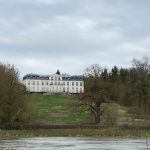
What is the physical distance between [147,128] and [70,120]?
38.9 metres

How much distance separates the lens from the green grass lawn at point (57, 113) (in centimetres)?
A: 11709

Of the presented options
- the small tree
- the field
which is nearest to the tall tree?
the field

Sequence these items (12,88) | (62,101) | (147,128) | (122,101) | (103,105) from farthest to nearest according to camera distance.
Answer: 1. (62,101)
2. (122,101)
3. (103,105)
4. (12,88)
5. (147,128)

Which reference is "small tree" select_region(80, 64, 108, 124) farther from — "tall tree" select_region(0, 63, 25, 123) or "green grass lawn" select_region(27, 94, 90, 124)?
"tall tree" select_region(0, 63, 25, 123)

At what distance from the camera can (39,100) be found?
16312 centimetres

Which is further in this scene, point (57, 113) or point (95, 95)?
point (57, 113)

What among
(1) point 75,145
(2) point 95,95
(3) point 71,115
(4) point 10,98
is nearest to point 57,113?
(3) point 71,115

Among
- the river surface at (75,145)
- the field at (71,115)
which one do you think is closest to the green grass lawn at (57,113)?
the field at (71,115)

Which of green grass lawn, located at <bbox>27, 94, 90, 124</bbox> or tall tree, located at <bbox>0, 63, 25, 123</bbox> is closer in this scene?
tall tree, located at <bbox>0, 63, 25, 123</bbox>

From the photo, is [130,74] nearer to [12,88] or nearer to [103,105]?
[103,105]

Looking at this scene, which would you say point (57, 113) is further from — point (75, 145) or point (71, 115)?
point (75, 145)

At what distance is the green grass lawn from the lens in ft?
384

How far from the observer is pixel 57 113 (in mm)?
133625

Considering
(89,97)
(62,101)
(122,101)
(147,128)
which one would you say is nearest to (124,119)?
(89,97)
